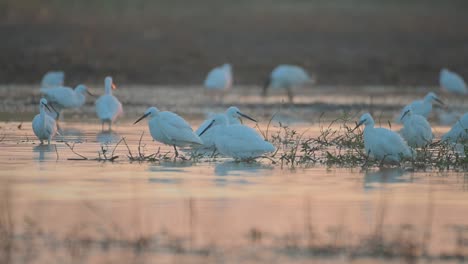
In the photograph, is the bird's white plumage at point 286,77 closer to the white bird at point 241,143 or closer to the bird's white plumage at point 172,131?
the bird's white plumage at point 172,131

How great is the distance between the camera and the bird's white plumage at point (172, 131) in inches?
489

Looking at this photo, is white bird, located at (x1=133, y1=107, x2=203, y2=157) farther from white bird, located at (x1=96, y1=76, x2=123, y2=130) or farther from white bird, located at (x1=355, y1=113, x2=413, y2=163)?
white bird, located at (x1=96, y1=76, x2=123, y2=130)

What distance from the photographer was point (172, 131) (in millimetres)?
12453

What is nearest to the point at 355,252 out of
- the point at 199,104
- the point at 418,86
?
the point at 199,104

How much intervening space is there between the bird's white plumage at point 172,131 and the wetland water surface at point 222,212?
1.31 ft

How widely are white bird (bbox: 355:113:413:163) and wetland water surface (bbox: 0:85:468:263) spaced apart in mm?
162

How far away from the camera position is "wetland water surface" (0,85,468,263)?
7043mm

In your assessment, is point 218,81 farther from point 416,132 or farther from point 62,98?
point 416,132

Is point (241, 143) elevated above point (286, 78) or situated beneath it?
situated beneath

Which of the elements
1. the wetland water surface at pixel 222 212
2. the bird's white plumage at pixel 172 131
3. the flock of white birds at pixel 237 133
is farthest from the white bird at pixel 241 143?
the bird's white plumage at pixel 172 131

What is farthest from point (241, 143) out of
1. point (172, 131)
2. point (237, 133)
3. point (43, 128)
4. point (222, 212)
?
point (43, 128)

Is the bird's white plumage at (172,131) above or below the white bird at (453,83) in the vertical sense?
below

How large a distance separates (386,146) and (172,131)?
8.53ft

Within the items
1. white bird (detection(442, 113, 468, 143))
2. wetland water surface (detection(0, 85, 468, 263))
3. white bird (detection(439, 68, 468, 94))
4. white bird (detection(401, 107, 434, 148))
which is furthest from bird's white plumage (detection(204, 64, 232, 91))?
wetland water surface (detection(0, 85, 468, 263))
